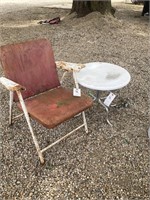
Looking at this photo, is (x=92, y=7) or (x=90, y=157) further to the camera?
(x=92, y=7)

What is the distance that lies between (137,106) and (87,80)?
2.86ft

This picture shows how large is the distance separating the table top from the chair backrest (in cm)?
33

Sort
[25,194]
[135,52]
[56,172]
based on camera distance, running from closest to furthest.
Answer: [25,194] → [56,172] → [135,52]

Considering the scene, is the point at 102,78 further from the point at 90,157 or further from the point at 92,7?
the point at 92,7

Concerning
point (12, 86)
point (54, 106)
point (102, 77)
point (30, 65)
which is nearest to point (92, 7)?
point (102, 77)

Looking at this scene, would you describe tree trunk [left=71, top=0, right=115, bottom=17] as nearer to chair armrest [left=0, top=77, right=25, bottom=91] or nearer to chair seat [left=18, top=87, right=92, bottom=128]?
chair seat [left=18, top=87, right=92, bottom=128]

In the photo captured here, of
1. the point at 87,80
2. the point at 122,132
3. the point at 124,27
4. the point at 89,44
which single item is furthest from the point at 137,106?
the point at 124,27

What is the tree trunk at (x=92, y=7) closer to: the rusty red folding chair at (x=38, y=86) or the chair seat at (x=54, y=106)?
the rusty red folding chair at (x=38, y=86)

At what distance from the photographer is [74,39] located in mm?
5414

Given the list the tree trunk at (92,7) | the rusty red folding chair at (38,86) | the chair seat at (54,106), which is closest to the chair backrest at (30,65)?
the rusty red folding chair at (38,86)

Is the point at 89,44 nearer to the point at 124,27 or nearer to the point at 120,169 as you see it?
the point at 124,27

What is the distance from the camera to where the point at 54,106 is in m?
2.24

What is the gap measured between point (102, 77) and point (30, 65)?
0.78m

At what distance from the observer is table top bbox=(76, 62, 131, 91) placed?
243 centimetres
